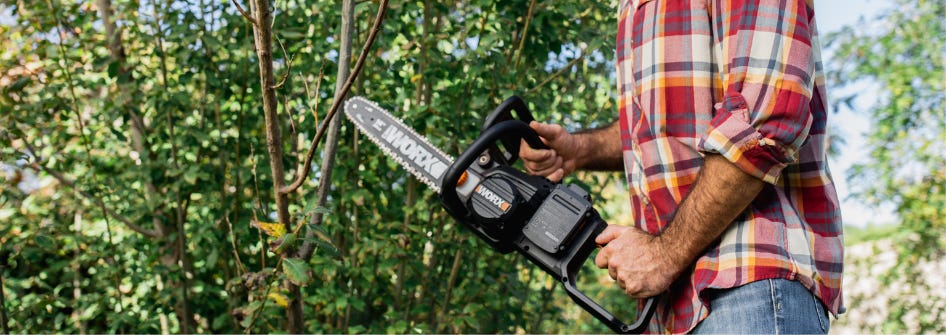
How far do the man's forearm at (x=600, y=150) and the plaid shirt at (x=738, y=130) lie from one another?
0.38 m

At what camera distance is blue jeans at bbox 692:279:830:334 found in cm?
127

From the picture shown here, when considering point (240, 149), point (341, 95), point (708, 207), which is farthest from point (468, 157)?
point (240, 149)

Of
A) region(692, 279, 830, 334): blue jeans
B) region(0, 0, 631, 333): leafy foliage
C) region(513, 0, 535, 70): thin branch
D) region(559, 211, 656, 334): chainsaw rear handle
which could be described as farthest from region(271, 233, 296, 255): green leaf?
region(513, 0, 535, 70): thin branch

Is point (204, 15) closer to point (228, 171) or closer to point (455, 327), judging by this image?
point (228, 171)

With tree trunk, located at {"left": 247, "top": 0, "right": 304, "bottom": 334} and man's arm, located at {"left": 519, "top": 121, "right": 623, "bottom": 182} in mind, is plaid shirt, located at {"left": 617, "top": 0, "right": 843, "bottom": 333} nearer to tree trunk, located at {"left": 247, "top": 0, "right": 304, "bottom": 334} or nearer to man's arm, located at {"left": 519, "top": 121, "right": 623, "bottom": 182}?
man's arm, located at {"left": 519, "top": 121, "right": 623, "bottom": 182}

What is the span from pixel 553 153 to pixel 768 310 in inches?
29.1

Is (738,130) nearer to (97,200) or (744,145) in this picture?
(744,145)

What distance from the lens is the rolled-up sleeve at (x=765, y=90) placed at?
1.24 metres

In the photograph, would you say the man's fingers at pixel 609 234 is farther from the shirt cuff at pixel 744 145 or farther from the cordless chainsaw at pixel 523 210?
the shirt cuff at pixel 744 145

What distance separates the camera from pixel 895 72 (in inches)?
284

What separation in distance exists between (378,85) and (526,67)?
1.88 feet

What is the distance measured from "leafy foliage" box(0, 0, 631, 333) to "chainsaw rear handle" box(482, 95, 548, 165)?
0.69m

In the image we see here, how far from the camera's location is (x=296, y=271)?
1.66 meters

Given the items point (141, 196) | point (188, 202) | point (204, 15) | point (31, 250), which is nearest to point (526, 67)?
point (204, 15)
